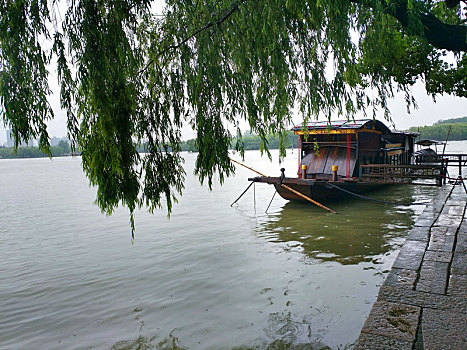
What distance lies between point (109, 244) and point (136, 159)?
8034 mm

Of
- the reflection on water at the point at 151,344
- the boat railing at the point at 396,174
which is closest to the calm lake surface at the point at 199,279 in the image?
the reflection on water at the point at 151,344

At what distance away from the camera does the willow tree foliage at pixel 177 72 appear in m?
3.12

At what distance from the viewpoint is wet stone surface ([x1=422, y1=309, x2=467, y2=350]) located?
286 centimetres

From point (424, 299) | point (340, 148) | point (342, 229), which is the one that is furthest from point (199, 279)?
point (340, 148)

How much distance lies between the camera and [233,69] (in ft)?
13.2

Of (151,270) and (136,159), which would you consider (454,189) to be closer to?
(151,270)

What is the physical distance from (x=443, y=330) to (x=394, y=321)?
0.40 m

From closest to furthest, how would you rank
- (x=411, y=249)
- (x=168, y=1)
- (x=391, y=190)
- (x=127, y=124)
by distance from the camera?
(x=127, y=124), (x=168, y=1), (x=411, y=249), (x=391, y=190)

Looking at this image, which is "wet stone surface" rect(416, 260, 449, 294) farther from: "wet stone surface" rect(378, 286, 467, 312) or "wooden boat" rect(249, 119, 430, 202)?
"wooden boat" rect(249, 119, 430, 202)

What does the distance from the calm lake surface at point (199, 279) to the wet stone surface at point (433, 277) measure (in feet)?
4.04

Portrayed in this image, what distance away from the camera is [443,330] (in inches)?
121

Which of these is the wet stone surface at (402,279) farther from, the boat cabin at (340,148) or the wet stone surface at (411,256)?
the boat cabin at (340,148)

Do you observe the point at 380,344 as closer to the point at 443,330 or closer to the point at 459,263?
the point at 443,330

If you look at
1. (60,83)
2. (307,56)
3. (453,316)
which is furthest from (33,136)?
(453,316)
